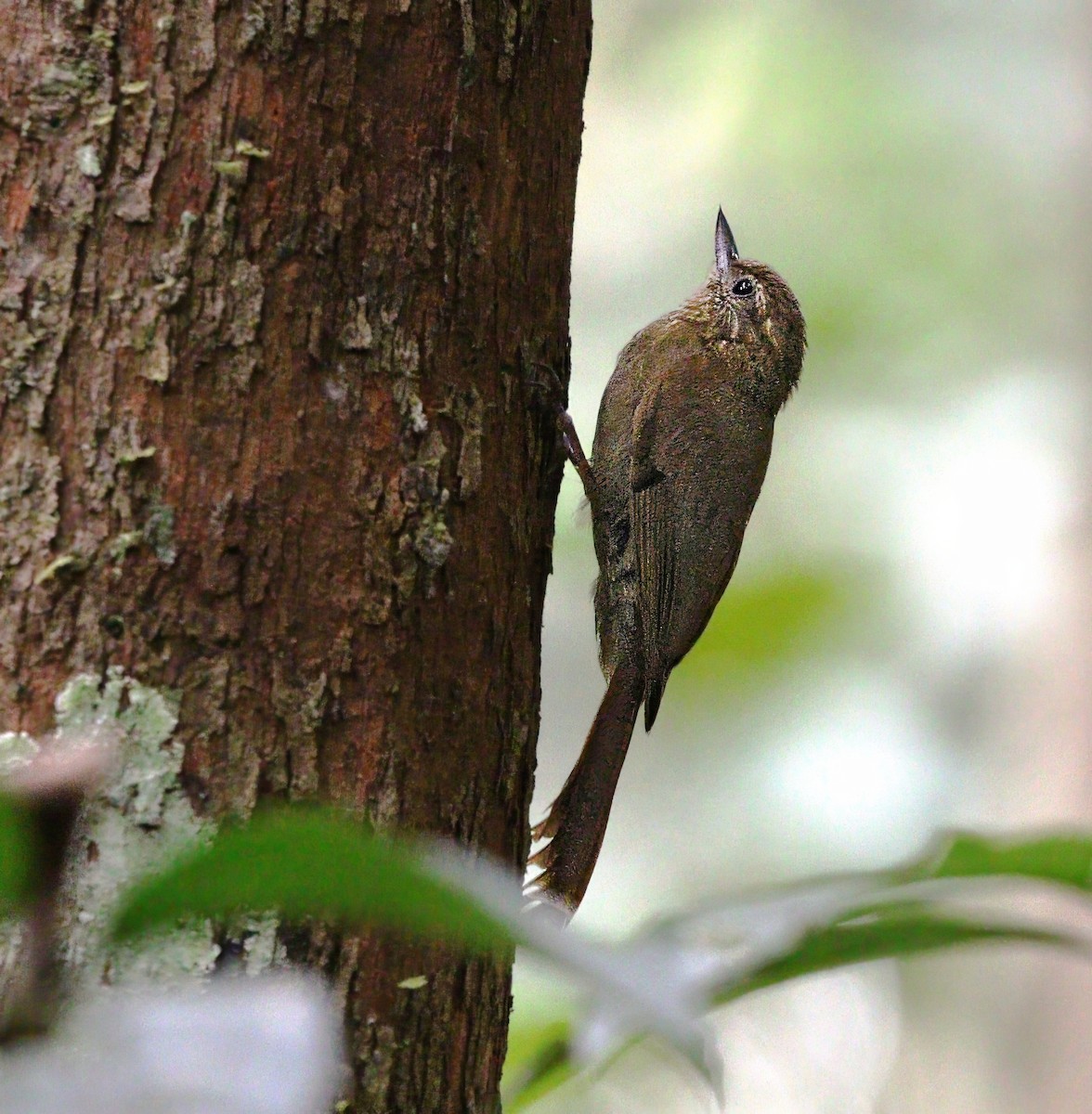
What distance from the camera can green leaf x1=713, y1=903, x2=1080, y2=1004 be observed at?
62cm

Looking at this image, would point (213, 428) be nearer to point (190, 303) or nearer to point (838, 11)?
point (190, 303)

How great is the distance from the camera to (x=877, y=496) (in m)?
6.96

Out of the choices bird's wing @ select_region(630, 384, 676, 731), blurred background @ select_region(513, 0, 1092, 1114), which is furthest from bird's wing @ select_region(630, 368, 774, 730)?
blurred background @ select_region(513, 0, 1092, 1114)

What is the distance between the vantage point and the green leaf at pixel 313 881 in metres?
0.52

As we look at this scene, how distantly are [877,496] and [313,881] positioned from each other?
22.0 feet

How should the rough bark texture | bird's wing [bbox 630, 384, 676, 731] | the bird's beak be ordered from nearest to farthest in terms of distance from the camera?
the rough bark texture < bird's wing [bbox 630, 384, 676, 731] < the bird's beak

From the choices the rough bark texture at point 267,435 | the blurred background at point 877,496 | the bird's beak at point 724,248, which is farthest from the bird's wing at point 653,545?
Answer: the blurred background at point 877,496

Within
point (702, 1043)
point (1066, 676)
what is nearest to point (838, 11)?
point (1066, 676)

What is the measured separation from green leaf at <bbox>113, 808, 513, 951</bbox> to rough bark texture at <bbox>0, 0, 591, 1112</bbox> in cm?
97

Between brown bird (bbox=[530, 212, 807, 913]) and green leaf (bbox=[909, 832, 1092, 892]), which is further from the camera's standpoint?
brown bird (bbox=[530, 212, 807, 913])

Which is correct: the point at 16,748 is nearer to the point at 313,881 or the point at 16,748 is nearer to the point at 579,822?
the point at 313,881

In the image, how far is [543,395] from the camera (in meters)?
2.16

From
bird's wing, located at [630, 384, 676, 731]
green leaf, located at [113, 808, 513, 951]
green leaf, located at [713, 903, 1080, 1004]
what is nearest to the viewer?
green leaf, located at [113, 808, 513, 951]

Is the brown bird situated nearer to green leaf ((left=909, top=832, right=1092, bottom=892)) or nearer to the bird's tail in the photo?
the bird's tail
